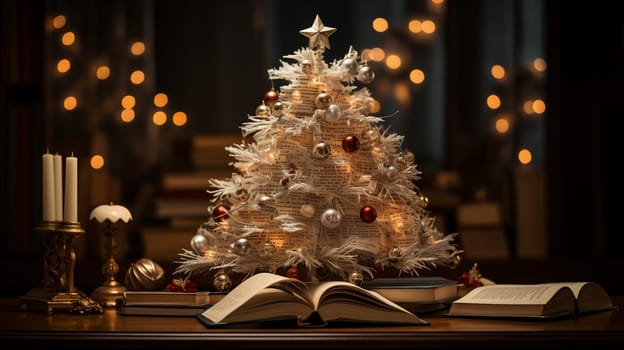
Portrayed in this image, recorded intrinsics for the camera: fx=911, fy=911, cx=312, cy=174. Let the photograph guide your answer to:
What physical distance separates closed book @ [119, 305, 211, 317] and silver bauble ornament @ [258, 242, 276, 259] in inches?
6.5

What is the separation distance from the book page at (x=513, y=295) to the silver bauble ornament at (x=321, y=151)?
1.25 ft

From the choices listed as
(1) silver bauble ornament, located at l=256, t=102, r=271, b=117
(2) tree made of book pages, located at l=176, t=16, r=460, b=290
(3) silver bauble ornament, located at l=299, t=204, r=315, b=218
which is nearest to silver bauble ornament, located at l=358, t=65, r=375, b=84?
(2) tree made of book pages, located at l=176, t=16, r=460, b=290

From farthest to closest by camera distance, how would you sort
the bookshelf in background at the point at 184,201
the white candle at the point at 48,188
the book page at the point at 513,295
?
1. the bookshelf in background at the point at 184,201
2. the white candle at the point at 48,188
3. the book page at the point at 513,295

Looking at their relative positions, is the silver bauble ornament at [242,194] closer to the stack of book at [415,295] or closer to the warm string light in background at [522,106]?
the stack of book at [415,295]

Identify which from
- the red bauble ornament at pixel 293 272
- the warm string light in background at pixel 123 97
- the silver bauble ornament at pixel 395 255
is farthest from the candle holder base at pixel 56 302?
the warm string light in background at pixel 123 97

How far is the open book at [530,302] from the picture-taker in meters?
1.59

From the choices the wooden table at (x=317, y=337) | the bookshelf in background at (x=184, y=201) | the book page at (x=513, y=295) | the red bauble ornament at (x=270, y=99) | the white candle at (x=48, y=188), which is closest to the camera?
the wooden table at (x=317, y=337)

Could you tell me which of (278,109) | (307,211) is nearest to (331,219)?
(307,211)

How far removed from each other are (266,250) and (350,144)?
270 mm

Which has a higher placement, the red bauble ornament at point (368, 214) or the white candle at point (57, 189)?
the white candle at point (57, 189)

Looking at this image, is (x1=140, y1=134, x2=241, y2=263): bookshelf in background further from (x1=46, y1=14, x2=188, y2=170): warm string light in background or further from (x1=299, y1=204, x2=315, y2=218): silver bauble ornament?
(x1=299, y1=204, x2=315, y2=218): silver bauble ornament

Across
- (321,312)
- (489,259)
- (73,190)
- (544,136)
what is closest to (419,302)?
(321,312)

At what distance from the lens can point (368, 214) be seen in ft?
5.88

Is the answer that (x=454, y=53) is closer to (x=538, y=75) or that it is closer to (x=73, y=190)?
(x=538, y=75)
